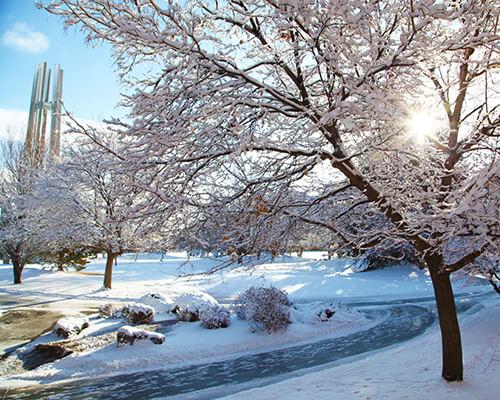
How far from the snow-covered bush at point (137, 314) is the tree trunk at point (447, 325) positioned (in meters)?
10.9

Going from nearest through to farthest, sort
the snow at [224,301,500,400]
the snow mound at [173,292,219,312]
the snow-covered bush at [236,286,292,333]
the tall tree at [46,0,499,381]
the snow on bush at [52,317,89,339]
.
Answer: the tall tree at [46,0,499,381]
the snow at [224,301,500,400]
the snow on bush at [52,317,89,339]
the snow-covered bush at [236,286,292,333]
the snow mound at [173,292,219,312]

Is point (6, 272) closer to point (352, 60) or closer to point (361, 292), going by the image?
point (361, 292)

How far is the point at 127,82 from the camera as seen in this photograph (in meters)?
5.80

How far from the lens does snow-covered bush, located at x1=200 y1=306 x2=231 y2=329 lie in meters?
13.0

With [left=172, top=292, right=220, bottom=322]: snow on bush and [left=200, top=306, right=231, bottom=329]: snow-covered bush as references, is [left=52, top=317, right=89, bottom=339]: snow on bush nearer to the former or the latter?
[left=172, top=292, right=220, bottom=322]: snow on bush

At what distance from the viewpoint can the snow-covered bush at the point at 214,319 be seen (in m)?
13.0

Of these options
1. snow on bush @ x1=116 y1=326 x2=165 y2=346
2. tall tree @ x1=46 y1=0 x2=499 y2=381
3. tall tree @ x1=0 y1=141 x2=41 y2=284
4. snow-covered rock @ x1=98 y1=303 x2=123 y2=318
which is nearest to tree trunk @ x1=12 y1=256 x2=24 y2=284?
tall tree @ x1=0 y1=141 x2=41 y2=284

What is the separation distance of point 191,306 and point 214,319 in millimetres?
1970

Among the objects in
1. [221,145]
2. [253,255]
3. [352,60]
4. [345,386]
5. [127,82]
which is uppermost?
[127,82]

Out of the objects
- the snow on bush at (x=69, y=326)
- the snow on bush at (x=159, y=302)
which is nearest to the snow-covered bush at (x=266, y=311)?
the snow on bush at (x=159, y=302)

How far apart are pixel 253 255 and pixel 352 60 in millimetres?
3512

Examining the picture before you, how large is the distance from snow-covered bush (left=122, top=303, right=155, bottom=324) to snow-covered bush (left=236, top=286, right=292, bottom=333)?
357cm

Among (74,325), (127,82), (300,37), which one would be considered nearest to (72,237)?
(74,325)

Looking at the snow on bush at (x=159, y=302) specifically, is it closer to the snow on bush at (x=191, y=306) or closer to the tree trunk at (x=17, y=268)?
the snow on bush at (x=191, y=306)
